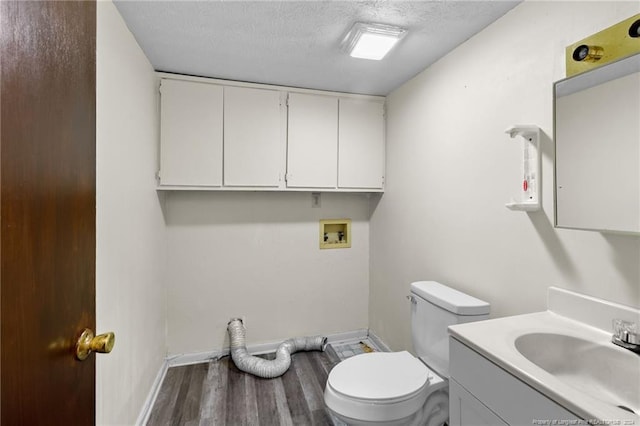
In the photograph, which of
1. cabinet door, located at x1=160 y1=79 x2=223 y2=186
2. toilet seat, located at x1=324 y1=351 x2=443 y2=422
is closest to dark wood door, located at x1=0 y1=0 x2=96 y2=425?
toilet seat, located at x1=324 y1=351 x2=443 y2=422

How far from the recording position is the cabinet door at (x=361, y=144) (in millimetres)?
2426

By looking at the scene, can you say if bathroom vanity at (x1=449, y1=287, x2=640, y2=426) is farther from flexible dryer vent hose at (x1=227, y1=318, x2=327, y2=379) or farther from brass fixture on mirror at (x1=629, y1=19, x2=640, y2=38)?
flexible dryer vent hose at (x1=227, y1=318, x2=327, y2=379)

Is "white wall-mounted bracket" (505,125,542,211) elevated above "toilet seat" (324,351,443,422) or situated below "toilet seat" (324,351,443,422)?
above

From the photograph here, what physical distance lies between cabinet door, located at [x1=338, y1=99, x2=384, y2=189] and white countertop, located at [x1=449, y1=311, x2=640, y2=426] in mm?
1556

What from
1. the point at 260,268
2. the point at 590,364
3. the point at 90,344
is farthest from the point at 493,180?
the point at 260,268

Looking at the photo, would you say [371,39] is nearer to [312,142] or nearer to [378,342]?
[312,142]

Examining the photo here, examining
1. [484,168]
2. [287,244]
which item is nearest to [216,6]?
[484,168]

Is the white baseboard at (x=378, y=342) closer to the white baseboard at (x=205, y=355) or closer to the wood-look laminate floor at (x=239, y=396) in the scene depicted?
the white baseboard at (x=205, y=355)

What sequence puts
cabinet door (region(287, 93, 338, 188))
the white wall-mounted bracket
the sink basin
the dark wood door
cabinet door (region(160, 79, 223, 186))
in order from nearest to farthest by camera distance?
the dark wood door → the sink basin → the white wall-mounted bracket → cabinet door (region(160, 79, 223, 186)) → cabinet door (region(287, 93, 338, 188))

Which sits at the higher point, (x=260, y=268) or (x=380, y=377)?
(x=260, y=268)

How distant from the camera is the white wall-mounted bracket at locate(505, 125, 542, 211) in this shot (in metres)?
1.21

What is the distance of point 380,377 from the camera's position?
145cm

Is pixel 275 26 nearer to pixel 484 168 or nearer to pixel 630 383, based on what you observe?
pixel 484 168

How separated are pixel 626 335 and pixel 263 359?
2103mm
